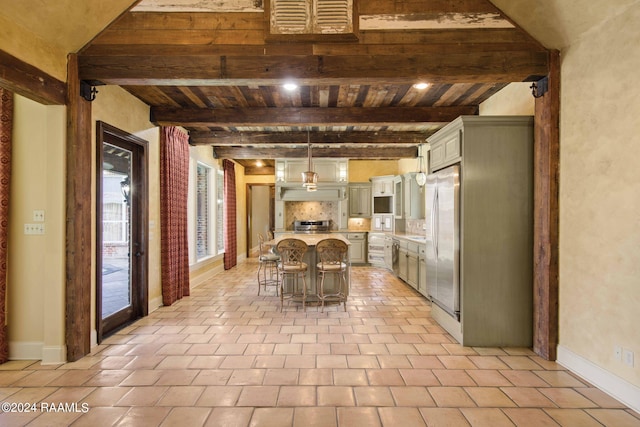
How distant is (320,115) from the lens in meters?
4.57

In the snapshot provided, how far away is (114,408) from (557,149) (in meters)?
4.08

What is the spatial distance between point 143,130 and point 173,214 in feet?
4.05

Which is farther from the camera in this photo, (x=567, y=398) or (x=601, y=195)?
(x=601, y=195)

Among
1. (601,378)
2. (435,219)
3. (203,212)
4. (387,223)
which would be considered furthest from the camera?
(387,223)

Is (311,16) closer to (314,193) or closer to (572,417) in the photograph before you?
(572,417)

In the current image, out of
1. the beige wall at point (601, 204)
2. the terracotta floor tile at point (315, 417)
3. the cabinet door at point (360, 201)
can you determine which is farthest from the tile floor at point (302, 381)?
the cabinet door at point (360, 201)

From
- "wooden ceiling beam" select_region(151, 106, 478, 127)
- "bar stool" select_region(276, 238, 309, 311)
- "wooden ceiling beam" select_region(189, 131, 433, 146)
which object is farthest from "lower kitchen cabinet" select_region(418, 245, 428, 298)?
"wooden ceiling beam" select_region(189, 131, 433, 146)

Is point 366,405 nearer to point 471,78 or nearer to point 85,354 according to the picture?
point 85,354

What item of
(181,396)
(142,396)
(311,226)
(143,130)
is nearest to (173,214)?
(143,130)

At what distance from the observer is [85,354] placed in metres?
3.00

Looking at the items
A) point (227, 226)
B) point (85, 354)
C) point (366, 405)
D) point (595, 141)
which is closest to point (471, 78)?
point (595, 141)

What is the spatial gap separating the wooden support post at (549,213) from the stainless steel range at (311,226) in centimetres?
536

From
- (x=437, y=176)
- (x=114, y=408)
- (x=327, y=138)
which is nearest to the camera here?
(x=114, y=408)

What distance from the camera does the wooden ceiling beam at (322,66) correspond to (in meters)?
2.92
